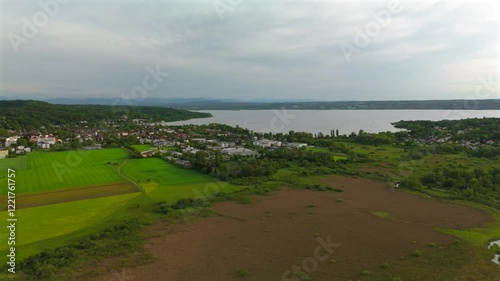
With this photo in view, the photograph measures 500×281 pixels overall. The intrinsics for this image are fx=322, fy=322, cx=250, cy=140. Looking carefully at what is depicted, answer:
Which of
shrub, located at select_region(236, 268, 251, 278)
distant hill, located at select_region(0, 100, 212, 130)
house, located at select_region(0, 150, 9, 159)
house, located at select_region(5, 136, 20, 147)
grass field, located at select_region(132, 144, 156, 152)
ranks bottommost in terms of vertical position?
shrub, located at select_region(236, 268, 251, 278)

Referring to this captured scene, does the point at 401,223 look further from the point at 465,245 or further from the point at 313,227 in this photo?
the point at 313,227

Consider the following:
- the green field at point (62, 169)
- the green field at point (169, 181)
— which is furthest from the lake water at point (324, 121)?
the green field at point (62, 169)

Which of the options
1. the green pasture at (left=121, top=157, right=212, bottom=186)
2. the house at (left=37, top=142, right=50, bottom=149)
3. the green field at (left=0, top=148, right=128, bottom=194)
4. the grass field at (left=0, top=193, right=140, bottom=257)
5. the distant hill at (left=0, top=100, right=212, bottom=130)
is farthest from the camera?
the distant hill at (left=0, top=100, right=212, bottom=130)

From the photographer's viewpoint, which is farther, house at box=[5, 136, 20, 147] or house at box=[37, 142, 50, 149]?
house at box=[37, 142, 50, 149]

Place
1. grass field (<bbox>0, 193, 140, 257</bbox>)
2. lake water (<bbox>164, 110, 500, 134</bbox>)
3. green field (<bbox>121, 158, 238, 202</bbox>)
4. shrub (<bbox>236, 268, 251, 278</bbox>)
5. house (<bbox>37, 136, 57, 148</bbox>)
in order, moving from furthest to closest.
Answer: lake water (<bbox>164, 110, 500, 134</bbox>) < house (<bbox>37, 136, 57, 148</bbox>) < green field (<bbox>121, 158, 238, 202</bbox>) < grass field (<bbox>0, 193, 140, 257</bbox>) < shrub (<bbox>236, 268, 251, 278</bbox>)

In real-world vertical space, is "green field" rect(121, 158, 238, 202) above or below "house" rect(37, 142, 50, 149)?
below

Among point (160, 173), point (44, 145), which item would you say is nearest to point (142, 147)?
point (44, 145)

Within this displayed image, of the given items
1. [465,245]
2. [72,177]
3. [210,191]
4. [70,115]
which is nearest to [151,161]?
[72,177]

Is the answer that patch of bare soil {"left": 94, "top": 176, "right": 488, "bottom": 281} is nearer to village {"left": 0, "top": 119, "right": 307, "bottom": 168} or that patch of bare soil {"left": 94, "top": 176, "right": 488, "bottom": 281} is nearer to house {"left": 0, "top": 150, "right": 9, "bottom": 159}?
village {"left": 0, "top": 119, "right": 307, "bottom": 168}

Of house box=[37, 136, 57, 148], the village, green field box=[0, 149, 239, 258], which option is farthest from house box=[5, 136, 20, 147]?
green field box=[0, 149, 239, 258]
